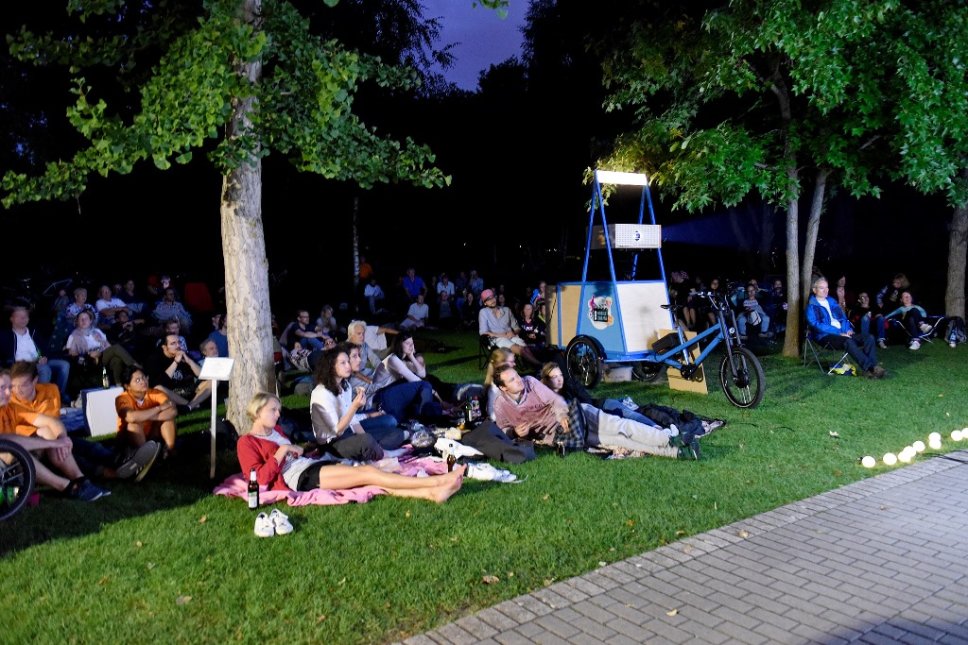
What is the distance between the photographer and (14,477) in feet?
17.1

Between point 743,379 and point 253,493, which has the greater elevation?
point 743,379

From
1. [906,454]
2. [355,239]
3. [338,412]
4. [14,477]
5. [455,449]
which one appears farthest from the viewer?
[355,239]

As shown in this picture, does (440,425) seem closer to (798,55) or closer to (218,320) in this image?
(218,320)

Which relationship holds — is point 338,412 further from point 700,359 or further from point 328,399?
point 700,359

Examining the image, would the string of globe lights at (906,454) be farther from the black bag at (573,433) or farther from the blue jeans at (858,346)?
the blue jeans at (858,346)

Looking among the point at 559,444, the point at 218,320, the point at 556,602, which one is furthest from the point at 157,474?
the point at 218,320

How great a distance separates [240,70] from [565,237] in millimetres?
23545

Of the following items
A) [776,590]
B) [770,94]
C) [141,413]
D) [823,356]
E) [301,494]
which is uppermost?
[770,94]

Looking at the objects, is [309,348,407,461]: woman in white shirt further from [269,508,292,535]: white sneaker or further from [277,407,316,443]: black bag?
[269,508,292,535]: white sneaker

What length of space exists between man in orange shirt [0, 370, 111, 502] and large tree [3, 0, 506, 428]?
1812 mm

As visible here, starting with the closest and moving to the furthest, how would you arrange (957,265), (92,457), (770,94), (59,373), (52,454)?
(52,454), (92,457), (59,373), (770,94), (957,265)

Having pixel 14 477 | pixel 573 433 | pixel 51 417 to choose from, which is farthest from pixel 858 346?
pixel 14 477

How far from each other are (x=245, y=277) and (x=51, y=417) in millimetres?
2126

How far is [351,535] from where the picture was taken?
16.0 feet
